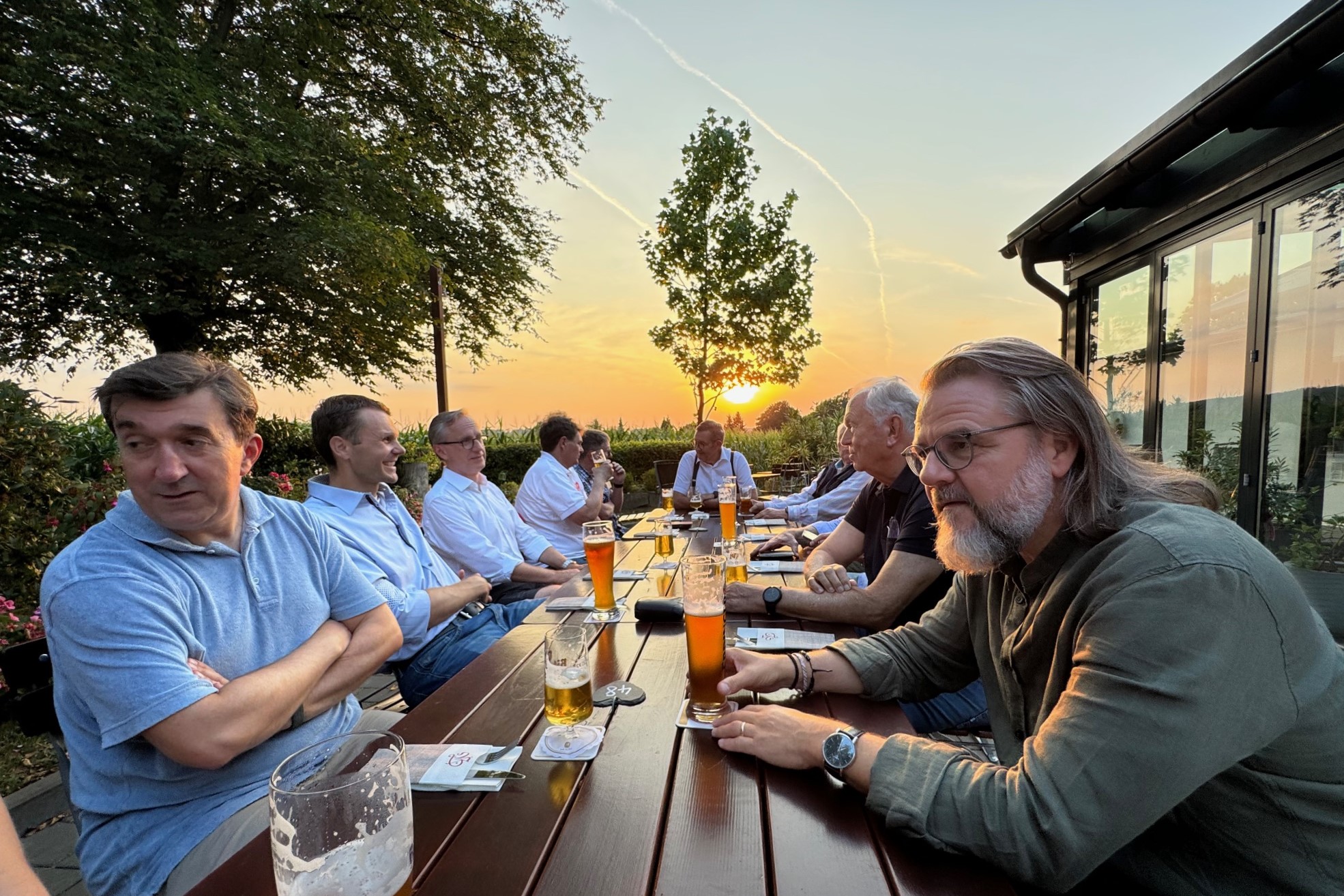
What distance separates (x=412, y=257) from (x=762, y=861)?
10067 millimetres

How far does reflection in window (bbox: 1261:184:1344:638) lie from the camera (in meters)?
3.55

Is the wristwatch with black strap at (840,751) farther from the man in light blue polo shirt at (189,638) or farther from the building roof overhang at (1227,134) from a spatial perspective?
the building roof overhang at (1227,134)

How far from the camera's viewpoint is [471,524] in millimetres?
3709

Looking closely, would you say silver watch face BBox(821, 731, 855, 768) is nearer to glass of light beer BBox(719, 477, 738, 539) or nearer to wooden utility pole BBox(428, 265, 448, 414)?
glass of light beer BBox(719, 477, 738, 539)

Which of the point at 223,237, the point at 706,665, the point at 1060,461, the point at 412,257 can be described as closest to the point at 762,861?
the point at 706,665

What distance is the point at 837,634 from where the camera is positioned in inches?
82.3

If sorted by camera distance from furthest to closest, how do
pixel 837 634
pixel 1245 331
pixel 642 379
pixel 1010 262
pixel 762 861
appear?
1. pixel 642 379
2. pixel 1010 262
3. pixel 1245 331
4. pixel 837 634
5. pixel 762 861

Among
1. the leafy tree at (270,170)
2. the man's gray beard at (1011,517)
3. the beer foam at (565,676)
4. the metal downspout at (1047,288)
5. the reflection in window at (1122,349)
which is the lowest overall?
the beer foam at (565,676)

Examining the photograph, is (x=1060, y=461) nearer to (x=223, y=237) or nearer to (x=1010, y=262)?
(x=1010, y=262)

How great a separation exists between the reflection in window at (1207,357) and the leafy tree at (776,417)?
1122 centimetres

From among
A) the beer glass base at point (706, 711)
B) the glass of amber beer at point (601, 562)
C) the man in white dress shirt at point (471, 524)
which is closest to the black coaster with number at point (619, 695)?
the beer glass base at point (706, 711)

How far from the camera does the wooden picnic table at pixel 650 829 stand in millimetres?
886

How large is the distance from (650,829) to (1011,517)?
96 cm

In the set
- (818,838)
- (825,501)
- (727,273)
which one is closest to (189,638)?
(818,838)
